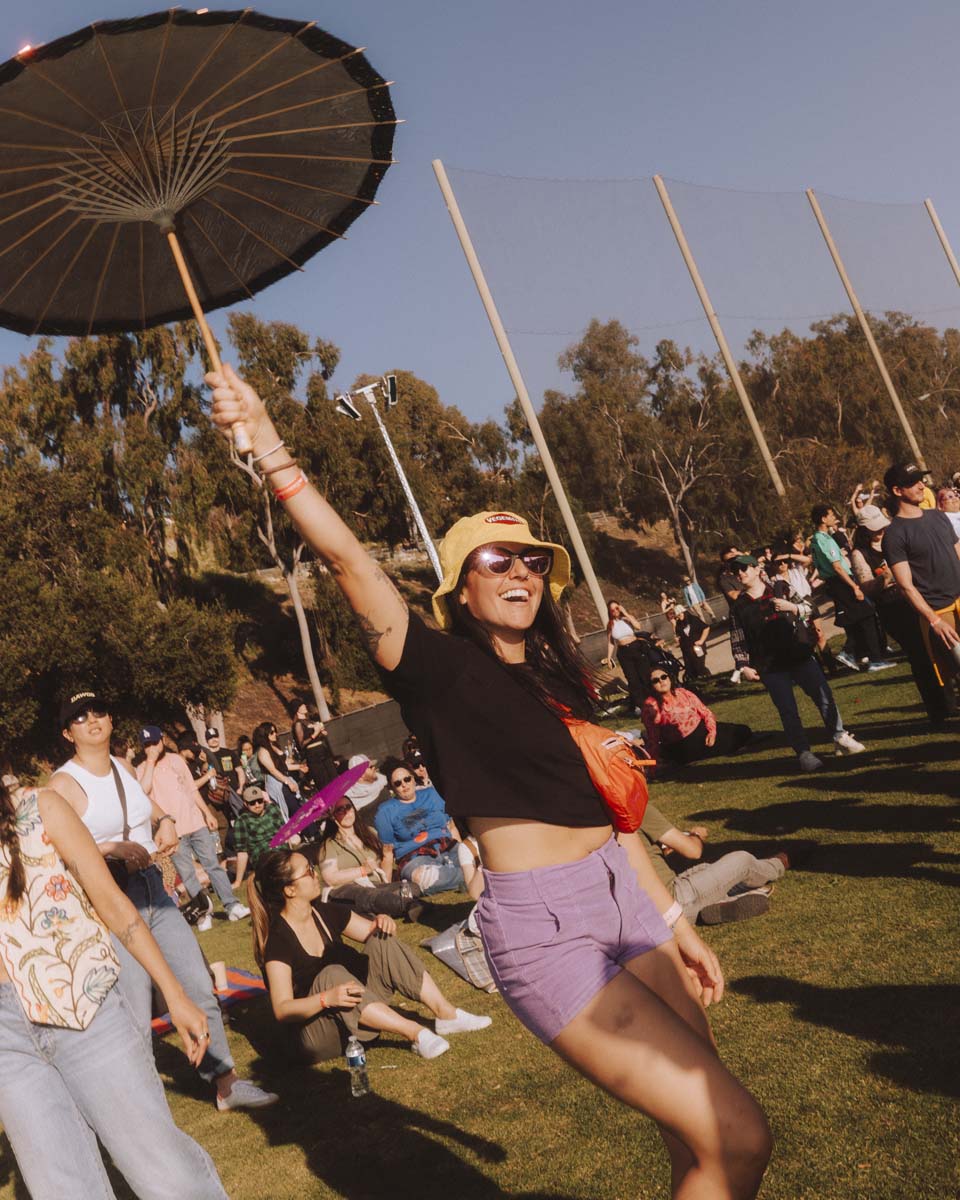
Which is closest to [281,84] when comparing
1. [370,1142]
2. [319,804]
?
[370,1142]

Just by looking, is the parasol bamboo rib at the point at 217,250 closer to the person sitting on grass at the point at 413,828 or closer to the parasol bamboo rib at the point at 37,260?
the parasol bamboo rib at the point at 37,260

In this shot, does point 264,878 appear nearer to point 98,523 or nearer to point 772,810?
point 772,810

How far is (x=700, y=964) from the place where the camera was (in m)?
2.84

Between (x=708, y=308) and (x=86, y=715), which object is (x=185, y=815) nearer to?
(x=86, y=715)

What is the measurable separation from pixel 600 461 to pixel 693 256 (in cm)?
2194

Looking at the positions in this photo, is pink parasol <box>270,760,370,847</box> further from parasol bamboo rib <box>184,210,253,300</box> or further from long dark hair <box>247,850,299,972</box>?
parasol bamboo rib <box>184,210,253,300</box>

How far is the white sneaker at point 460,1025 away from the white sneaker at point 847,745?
15.3 ft

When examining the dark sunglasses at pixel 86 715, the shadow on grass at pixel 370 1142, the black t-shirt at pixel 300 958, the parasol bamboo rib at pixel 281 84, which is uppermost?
the parasol bamboo rib at pixel 281 84

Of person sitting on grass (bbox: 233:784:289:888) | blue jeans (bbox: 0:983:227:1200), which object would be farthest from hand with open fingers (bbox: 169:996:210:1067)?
person sitting on grass (bbox: 233:784:289:888)

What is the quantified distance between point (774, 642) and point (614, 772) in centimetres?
716

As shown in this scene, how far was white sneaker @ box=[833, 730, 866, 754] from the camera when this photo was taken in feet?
31.6

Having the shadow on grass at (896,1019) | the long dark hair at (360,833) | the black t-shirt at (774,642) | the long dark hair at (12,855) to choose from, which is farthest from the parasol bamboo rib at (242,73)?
the long dark hair at (360,833)

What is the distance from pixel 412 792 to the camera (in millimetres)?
10242

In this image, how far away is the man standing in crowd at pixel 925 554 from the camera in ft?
22.5
